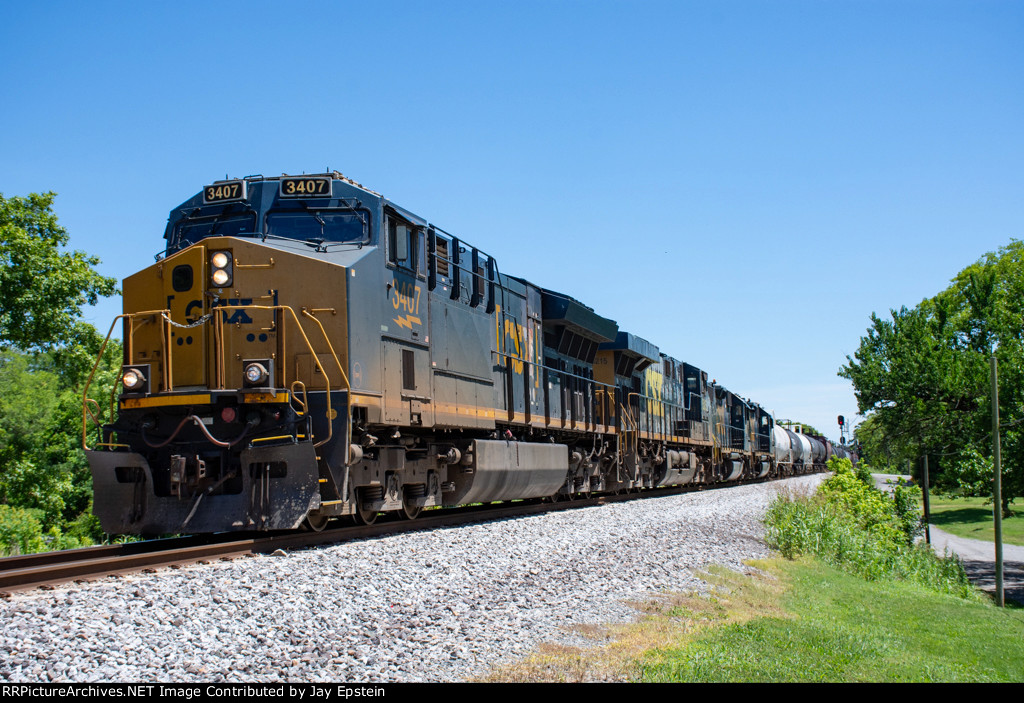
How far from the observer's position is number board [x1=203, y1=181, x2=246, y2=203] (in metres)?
9.55

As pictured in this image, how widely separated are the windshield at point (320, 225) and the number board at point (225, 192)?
43 cm

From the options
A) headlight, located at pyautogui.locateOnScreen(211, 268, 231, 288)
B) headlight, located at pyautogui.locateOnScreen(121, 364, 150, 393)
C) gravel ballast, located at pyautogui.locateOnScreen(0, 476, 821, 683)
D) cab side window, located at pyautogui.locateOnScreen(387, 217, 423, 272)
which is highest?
cab side window, located at pyautogui.locateOnScreen(387, 217, 423, 272)

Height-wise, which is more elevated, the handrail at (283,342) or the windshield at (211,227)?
the windshield at (211,227)

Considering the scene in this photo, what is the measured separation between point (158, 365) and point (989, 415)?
25856 mm

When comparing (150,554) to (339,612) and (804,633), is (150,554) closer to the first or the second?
(339,612)

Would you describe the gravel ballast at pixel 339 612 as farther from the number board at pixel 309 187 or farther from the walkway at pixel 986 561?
the walkway at pixel 986 561

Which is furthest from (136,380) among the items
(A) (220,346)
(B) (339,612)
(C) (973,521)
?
(C) (973,521)

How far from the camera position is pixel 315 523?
902 cm

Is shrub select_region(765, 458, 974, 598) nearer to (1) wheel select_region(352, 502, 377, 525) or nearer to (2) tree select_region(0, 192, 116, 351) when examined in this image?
(1) wheel select_region(352, 502, 377, 525)

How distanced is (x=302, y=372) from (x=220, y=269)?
4.61ft

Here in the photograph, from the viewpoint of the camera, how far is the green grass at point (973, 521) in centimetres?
3838

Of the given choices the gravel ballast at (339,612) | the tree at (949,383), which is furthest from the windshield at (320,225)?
the tree at (949,383)

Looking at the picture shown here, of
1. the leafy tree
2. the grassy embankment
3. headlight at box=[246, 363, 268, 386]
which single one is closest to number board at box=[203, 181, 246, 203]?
headlight at box=[246, 363, 268, 386]

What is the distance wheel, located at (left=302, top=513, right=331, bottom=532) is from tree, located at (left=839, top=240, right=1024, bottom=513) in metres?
20.2
